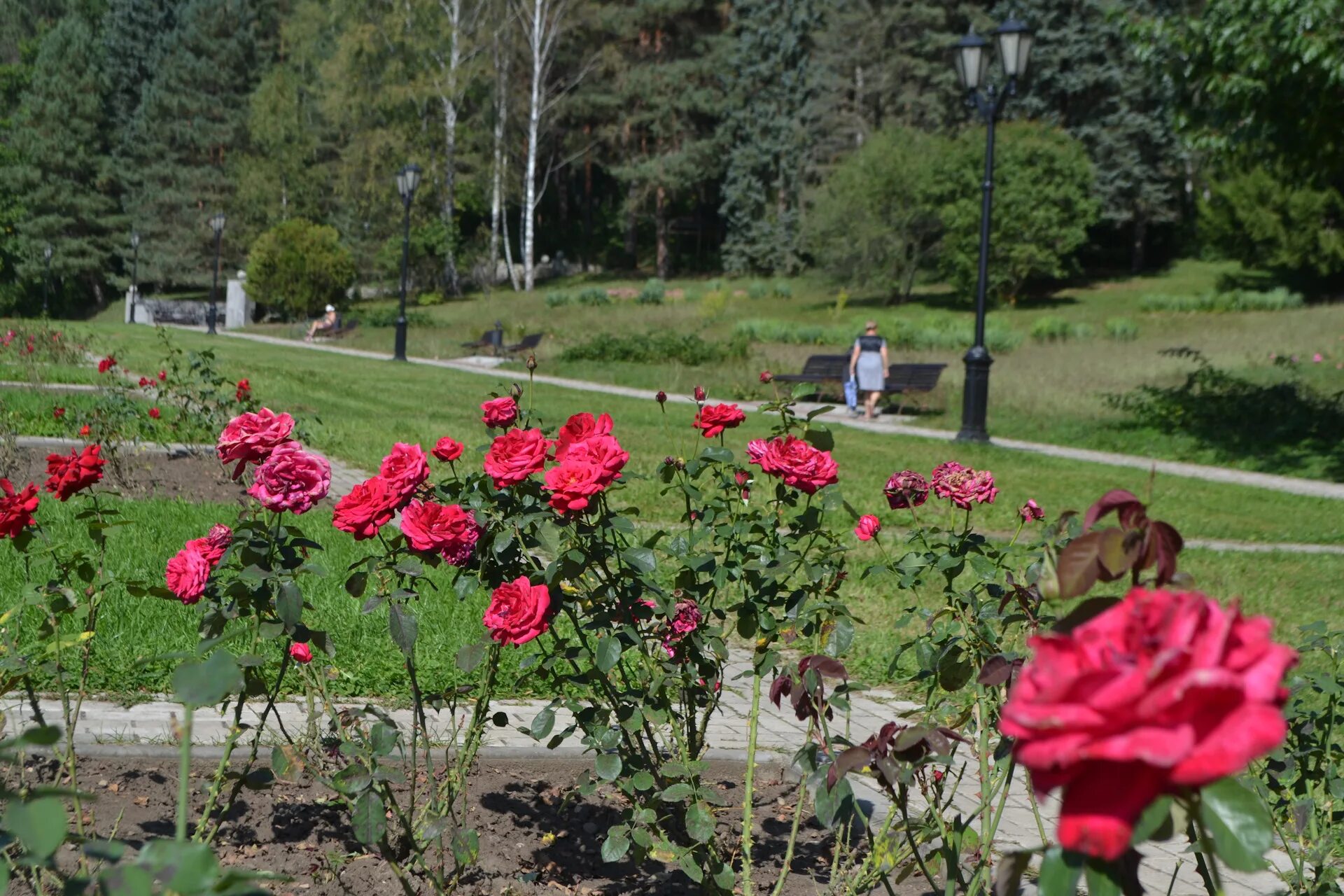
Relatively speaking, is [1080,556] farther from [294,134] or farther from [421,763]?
[294,134]

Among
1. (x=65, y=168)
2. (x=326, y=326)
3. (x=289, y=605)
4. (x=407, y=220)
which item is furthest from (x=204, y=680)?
(x=65, y=168)

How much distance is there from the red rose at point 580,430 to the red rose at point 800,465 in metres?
0.40

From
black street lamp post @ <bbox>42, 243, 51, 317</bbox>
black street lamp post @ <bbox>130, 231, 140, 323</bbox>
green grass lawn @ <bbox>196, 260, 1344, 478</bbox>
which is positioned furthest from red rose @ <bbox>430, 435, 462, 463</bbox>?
black street lamp post @ <bbox>42, 243, 51, 317</bbox>

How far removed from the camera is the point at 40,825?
936 mm

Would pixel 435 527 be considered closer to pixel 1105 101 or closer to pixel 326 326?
pixel 326 326

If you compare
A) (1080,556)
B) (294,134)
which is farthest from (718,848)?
(294,134)

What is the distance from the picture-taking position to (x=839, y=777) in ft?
6.97

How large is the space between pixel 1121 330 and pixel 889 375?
14.3 metres

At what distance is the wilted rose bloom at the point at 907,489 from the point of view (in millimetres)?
2771

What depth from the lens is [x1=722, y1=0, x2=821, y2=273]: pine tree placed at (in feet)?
155

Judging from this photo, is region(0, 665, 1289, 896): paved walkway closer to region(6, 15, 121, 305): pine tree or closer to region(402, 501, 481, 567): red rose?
region(402, 501, 481, 567): red rose

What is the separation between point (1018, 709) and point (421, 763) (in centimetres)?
299

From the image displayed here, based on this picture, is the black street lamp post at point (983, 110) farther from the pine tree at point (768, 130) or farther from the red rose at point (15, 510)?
the pine tree at point (768, 130)

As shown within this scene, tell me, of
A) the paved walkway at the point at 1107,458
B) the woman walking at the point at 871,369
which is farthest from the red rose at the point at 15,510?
the woman walking at the point at 871,369
